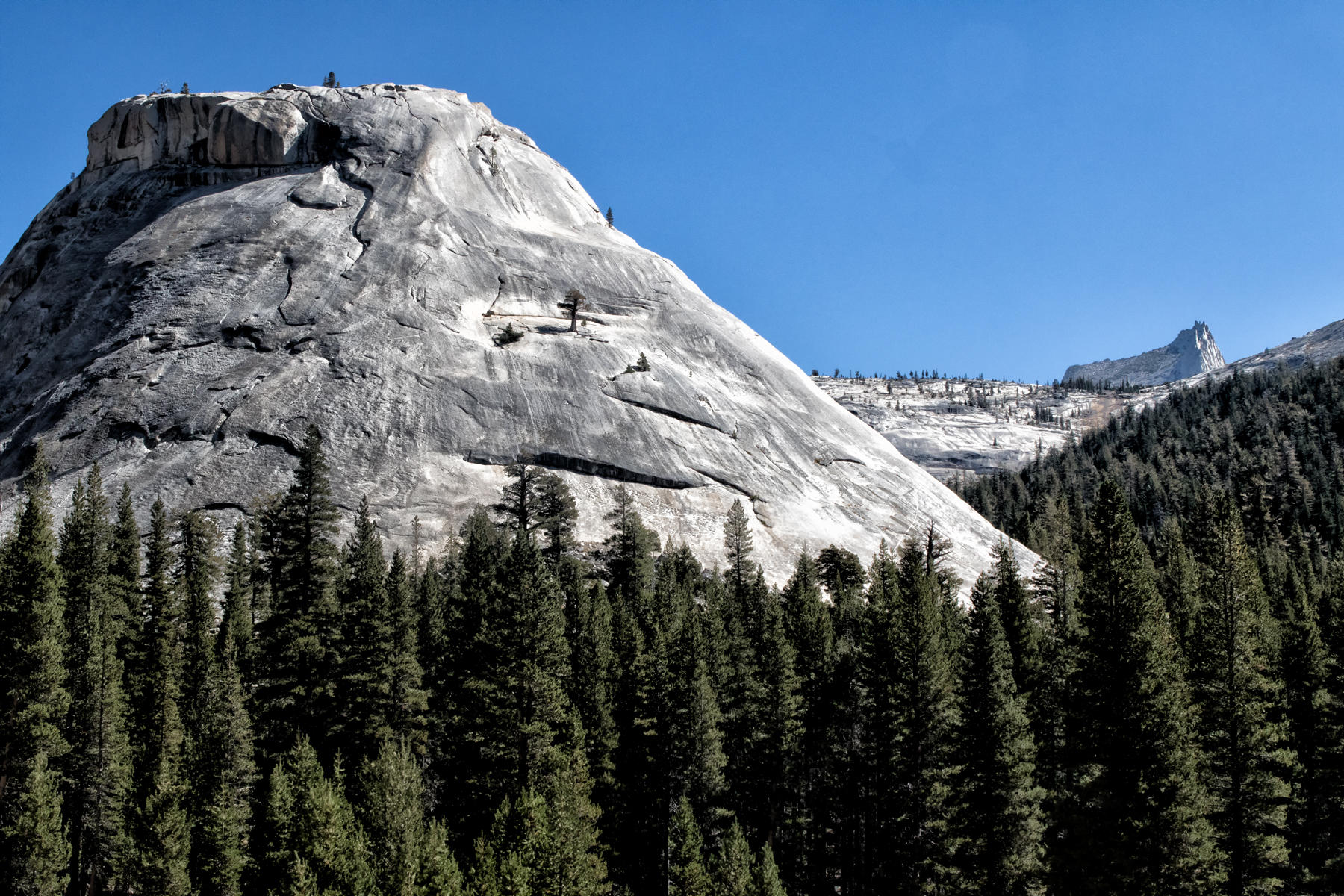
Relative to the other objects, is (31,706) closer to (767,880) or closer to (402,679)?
(402,679)

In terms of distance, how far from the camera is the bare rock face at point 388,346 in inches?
2926

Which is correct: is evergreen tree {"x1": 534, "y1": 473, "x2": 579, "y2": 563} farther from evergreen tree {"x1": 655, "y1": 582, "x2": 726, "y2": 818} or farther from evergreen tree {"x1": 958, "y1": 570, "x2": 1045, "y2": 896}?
evergreen tree {"x1": 958, "y1": 570, "x2": 1045, "y2": 896}

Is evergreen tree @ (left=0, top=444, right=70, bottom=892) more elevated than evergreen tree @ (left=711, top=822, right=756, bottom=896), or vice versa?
evergreen tree @ (left=0, top=444, right=70, bottom=892)

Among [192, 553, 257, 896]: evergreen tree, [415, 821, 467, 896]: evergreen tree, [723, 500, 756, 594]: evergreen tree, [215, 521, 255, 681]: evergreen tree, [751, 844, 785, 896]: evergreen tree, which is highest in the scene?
[723, 500, 756, 594]: evergreen tree

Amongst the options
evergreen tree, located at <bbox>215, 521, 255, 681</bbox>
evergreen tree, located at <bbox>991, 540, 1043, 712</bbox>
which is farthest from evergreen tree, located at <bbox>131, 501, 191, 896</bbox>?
evergreen tree, located at <bbox>991, 540, 1043, 712</bbox>

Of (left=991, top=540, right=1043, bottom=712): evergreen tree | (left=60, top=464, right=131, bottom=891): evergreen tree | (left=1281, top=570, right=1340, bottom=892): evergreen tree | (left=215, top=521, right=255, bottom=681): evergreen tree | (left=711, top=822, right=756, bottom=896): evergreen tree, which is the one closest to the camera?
(left=711, top=822, right=756, bottom=896): evergreen tree

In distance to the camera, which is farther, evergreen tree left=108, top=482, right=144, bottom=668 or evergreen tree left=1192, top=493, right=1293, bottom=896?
evergreen tree left=108, top=482, right=144, bottom=668

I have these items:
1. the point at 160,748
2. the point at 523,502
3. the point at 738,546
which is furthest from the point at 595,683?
the point at 738,546

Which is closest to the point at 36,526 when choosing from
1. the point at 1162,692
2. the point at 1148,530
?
Result: the point at 1162,692

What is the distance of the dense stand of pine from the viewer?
1085 inches

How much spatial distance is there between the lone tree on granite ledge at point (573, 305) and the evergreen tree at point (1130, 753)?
72.1 metres

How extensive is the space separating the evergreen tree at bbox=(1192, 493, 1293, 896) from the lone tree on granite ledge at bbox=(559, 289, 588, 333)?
7133cm

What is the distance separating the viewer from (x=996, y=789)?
2925cm

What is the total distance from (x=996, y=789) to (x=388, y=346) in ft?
224
